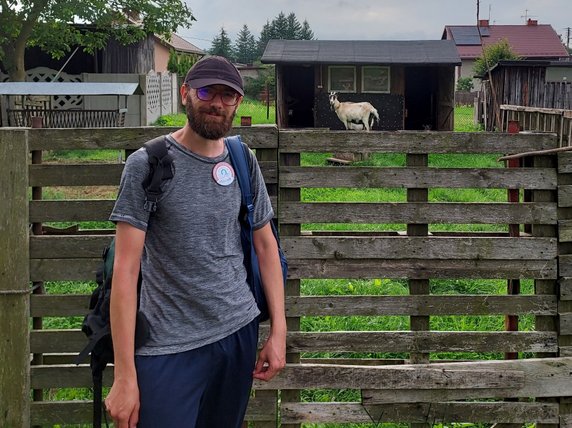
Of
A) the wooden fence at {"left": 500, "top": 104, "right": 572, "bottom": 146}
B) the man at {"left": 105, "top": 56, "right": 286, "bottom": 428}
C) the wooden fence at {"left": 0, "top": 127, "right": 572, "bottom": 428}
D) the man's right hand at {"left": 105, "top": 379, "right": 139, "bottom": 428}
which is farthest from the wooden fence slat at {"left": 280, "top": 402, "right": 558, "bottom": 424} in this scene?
the wooden fence at {"left": 500, "top": 104, "right": 572, "bottom": 146}

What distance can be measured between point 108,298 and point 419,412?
8.28ft

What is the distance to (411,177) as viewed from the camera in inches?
184

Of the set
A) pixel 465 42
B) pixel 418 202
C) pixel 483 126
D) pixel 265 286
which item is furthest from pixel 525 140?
pixel 465 42

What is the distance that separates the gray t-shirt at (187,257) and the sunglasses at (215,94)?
0.71 ft

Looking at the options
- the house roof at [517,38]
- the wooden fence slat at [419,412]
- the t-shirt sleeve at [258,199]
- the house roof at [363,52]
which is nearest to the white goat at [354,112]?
the house roof at [363,52]

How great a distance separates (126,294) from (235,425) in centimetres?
77

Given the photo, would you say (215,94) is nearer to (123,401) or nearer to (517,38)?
(123,401)

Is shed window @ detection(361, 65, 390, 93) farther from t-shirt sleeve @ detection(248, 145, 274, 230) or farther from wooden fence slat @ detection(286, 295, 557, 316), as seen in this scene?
t-shirt sleeve @ detection(248, 145, 274, 230)

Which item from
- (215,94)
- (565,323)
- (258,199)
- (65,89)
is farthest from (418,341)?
(65,89)

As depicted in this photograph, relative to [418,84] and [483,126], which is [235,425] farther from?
[483,126]

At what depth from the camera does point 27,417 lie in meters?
4.46

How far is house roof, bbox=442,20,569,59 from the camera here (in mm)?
56781

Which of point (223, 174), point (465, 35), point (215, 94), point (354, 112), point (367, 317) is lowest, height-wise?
point (367, 317)

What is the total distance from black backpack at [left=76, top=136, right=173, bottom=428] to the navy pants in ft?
0.49
